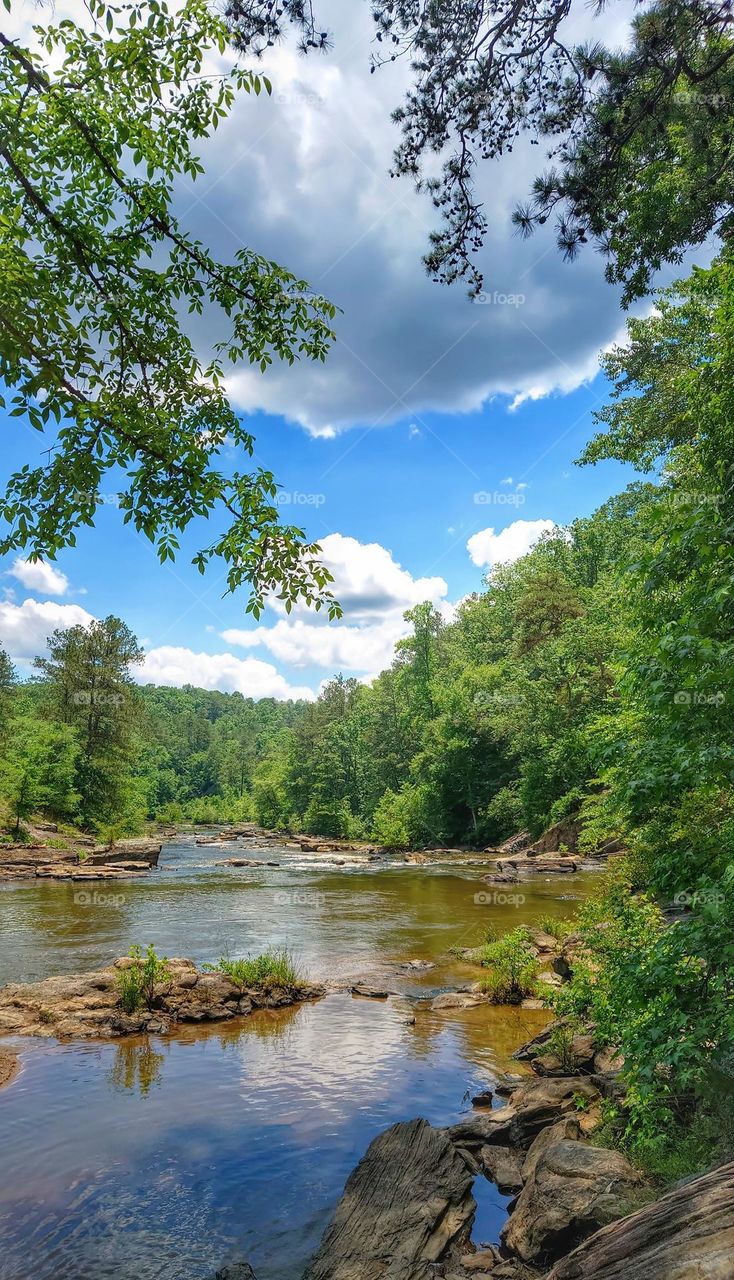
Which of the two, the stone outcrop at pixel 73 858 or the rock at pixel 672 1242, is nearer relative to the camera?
the rock at pixel 672 1242

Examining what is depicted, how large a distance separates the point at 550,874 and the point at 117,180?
3111cm

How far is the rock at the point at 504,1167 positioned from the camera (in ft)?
20.5

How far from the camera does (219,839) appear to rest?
2665 inches

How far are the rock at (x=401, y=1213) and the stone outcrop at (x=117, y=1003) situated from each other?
595 cm

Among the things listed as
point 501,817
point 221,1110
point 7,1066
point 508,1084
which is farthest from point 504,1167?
point 501,817

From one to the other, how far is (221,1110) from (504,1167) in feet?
11.4

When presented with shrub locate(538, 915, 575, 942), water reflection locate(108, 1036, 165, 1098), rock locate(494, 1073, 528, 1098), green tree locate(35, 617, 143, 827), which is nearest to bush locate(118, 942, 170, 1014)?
water reflection locate(108, 1036, 165, 1098)

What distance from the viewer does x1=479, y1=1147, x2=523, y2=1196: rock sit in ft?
20.5

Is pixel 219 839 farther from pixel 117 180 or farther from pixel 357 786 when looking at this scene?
pixel 117 180

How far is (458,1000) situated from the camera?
1255cm

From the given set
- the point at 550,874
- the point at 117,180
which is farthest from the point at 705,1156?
the point at 550,874

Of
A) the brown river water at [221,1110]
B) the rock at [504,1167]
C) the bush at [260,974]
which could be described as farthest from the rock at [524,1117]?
the bush at [260,974]

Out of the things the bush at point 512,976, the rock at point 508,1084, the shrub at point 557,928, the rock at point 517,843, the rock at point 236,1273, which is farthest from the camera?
the rock at point 517,843

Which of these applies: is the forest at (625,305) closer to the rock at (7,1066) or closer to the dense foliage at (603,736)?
the dense foliage at (603,736)
